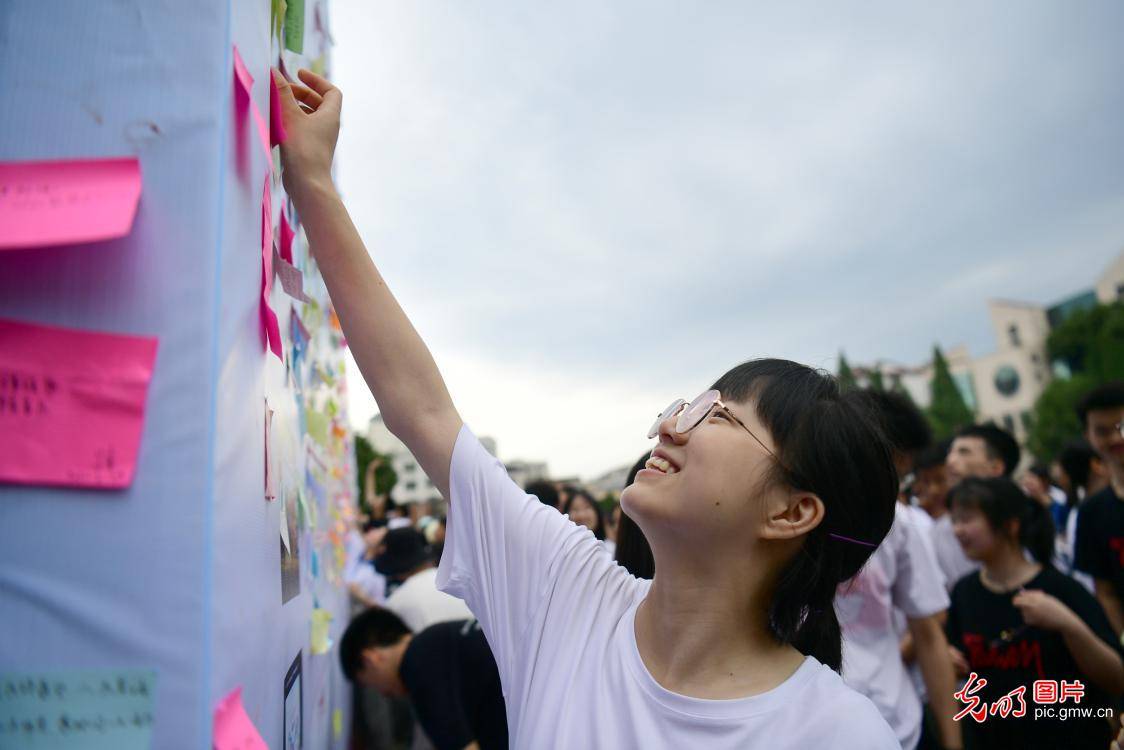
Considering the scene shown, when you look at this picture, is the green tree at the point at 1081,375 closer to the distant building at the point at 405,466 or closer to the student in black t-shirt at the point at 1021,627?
the distant building at the point at 405,466

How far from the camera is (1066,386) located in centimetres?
3862

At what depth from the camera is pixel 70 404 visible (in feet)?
2.53

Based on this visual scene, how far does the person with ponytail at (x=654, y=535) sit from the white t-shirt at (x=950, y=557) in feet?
10.2

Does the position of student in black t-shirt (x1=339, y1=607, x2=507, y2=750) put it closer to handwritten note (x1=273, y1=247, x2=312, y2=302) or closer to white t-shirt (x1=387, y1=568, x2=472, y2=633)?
white t-shirt (x1=387, y1=568, x2=472, y2=633)

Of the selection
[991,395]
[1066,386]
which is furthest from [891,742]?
[991,395]

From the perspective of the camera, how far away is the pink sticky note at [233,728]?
80 centimetres

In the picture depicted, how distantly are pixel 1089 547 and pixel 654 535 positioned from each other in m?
3.30

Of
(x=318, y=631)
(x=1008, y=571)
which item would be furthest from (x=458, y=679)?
(x=1008, y=571)

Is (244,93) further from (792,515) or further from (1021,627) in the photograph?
(1021,627)

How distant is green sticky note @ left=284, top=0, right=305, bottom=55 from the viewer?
1436mm

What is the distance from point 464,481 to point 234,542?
49cm

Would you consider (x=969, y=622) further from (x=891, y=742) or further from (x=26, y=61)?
(x=26, y=61)

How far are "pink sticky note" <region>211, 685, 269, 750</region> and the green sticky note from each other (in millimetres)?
1181

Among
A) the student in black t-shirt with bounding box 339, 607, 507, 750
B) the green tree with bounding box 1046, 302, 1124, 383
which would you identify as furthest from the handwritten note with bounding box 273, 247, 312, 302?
the green tree with bounding box 1046, 302, 1124, 383
